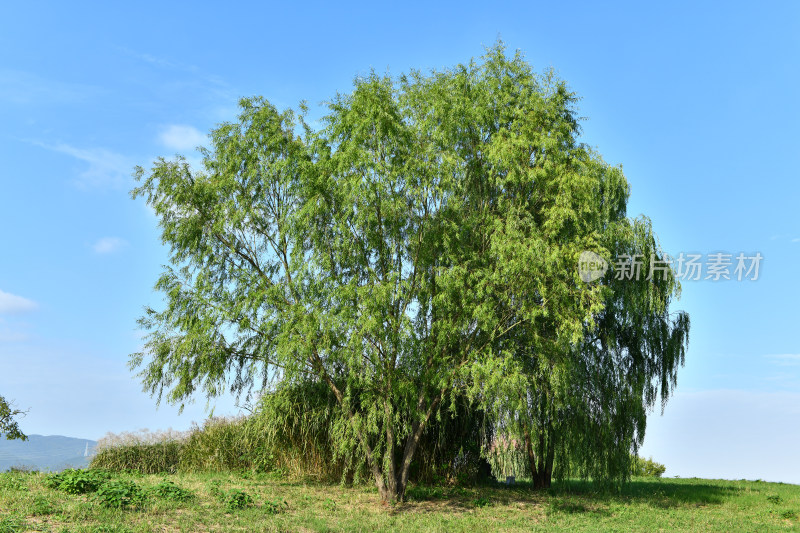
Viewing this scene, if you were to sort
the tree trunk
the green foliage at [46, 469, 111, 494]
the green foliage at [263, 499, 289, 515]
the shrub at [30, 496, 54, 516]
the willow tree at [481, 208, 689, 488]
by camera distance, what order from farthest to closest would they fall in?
the tree trunk, the willow tree at [481, 208, 689, 488], the green foliage at [263, 499, 289, 515], the green foliage at [46, 469, 111, 494], the shrub at [30, 496, 54, 516]

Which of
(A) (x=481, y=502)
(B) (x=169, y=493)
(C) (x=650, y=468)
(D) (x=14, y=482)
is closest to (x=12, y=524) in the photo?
(B) (x=169, y=493)

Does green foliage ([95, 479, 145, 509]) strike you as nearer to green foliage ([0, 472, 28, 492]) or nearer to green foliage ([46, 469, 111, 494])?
green foliage ([46, 469, 111, 494])

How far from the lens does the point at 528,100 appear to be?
14.1 metres

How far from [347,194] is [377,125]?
5.37 feet

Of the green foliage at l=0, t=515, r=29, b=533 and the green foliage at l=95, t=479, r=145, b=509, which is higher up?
the green foliage at l=95, t=479, r=145, b=509

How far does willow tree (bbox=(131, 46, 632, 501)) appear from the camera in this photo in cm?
1248

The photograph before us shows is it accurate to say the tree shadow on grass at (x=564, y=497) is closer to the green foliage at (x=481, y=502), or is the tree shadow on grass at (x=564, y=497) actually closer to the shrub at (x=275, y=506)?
the green foliage at (x=481, y=502)

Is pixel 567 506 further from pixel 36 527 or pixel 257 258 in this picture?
pixel 36 527

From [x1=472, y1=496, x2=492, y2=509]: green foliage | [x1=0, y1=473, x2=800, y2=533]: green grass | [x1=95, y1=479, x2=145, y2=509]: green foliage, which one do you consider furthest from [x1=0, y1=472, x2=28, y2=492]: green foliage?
[x1=472, y1=496, x2=492, y2=509]: green foliage

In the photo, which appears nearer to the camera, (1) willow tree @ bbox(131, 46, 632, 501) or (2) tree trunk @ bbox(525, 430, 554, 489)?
(1) willow tree @ bbox(131, 46, 632, 501)

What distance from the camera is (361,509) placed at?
12.2 metres

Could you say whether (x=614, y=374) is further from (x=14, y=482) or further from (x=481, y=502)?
(x=14, y=482)

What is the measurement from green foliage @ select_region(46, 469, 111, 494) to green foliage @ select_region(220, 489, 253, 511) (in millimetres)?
2047

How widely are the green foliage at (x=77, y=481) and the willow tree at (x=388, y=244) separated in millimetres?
3356
